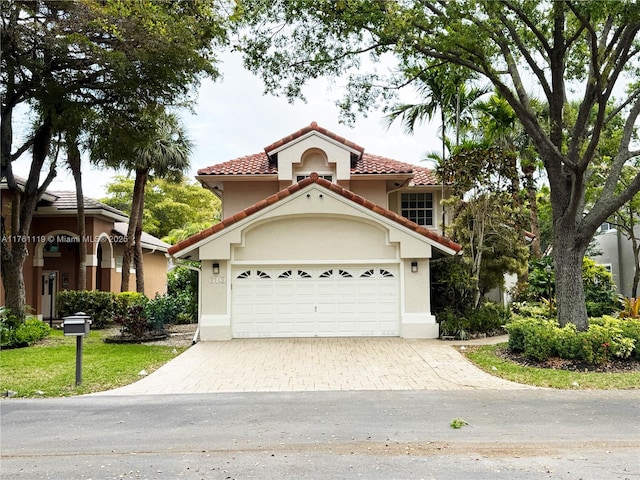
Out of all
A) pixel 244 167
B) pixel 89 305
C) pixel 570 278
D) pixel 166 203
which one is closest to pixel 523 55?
pixel 570 278

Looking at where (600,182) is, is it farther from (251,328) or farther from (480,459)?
(480,459)

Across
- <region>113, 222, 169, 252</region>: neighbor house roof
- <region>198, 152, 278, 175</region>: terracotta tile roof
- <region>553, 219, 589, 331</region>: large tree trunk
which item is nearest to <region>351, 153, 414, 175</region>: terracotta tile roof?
<region>198, 152, 278, 175</region>: terracotta tile roof

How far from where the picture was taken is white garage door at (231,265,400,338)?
16.4 metres

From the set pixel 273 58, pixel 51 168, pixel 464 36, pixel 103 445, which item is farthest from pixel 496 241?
pixel 51 168

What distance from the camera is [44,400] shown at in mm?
9406

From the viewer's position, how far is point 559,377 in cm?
1098

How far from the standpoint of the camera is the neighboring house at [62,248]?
74.8ft

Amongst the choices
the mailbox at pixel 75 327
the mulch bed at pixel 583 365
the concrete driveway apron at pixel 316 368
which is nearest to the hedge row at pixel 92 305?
the concrete driveway apron at pixel 316 368

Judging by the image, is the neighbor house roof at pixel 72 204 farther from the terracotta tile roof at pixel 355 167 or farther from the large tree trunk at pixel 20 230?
the terracotta tile roof at pixel 355 167

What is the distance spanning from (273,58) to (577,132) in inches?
292

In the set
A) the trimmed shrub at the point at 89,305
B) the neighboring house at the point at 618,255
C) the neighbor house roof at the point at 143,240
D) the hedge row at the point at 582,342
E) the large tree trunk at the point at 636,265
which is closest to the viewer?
the hedge row at the point at 582,342

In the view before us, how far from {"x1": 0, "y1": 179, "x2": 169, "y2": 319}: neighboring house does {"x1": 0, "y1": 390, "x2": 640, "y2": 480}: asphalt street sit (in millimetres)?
15145

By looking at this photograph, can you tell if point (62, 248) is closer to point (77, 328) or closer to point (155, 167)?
point (155, 167)

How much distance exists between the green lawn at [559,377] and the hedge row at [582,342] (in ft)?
1.81
